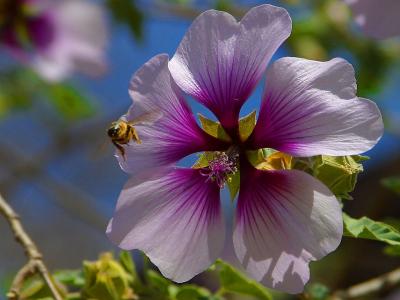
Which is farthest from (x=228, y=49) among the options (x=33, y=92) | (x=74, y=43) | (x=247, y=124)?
(x=33, y=92)

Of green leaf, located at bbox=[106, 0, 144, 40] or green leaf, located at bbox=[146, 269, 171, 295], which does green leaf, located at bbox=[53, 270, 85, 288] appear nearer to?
green leaf, located at bbox=[146, 269, 171, 295]

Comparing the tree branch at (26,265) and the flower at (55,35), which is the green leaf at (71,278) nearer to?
the tree branch at (26,265)

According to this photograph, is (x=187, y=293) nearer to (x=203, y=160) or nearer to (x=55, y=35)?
(x=203, y=160)

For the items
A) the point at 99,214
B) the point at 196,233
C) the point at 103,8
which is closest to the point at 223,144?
the point at 196,233

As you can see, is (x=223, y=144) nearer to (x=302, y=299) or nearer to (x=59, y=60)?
(x=302, y=299)

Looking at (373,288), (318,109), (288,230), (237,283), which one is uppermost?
(318,109)

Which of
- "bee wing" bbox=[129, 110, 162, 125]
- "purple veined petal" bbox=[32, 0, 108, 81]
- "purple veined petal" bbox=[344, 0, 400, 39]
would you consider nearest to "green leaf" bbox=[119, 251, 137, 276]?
"bee wing" bbox=[129, 110, 162, 125]
